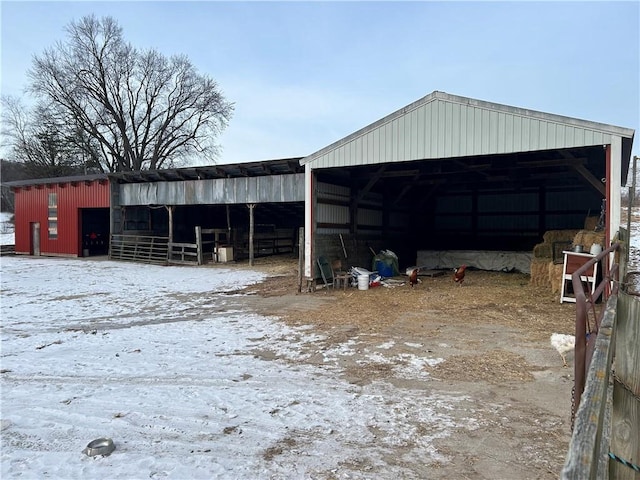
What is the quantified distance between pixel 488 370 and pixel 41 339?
6.44 m

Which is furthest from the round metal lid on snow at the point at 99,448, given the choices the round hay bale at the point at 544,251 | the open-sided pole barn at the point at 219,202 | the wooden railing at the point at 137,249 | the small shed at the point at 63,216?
the small shed at the point at 63,216

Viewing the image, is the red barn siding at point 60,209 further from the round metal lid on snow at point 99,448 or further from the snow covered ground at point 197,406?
the round metal lid on snow at point 99,448

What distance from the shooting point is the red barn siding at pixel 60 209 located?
21656 mm

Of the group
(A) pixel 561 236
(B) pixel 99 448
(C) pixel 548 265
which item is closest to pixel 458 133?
(C) pixel 548 265

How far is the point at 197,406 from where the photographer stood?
13.2 feet

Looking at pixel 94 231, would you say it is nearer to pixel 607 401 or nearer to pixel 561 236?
pixel 561 236

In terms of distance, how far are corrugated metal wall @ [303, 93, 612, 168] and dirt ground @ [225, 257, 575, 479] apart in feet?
11.1

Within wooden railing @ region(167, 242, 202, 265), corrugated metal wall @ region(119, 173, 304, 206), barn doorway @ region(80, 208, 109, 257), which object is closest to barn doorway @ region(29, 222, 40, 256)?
barn doorway @ region(80, 208, 109, 257)

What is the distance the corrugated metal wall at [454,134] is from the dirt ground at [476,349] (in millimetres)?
3383

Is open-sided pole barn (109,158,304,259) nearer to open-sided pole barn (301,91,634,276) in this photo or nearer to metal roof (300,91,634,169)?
open-sided pole barn (301,91,634,276)

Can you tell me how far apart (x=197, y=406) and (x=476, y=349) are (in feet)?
12.6

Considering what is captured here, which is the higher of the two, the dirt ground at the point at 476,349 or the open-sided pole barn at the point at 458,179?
the open-sided pole barn at the point at 458,179

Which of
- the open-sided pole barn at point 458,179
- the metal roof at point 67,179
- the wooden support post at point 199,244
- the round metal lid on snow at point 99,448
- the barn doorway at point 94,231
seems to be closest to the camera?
the round metal lid on snow at point 99,448

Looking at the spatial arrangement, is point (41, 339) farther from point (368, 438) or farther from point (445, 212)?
point (445, 212)
